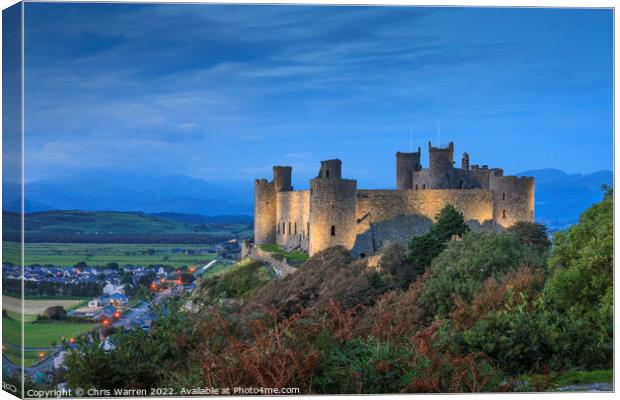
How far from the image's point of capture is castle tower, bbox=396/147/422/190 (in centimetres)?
3183

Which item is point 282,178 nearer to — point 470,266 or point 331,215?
point 331,215

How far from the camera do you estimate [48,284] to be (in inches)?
391

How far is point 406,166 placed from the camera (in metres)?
31.8

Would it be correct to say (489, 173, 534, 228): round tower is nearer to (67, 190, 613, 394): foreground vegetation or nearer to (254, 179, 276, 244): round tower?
(254, 179, 276, 244): round tower

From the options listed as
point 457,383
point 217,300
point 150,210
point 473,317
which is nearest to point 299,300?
point 150,210

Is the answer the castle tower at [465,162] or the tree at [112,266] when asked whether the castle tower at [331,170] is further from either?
the tree at [112,266]

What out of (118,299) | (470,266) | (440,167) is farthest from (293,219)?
(118,299)

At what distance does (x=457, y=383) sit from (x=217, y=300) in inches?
102

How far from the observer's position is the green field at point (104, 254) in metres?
9.65

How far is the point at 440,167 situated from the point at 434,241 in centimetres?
803

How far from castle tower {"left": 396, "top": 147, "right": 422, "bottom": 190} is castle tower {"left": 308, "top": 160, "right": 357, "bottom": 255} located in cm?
431

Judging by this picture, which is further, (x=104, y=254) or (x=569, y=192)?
(x=569, y=192)

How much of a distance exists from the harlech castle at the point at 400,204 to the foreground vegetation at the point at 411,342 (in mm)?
12144

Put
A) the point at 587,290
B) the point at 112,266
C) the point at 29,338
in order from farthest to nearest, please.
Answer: the point at 112,266 < the point at 587,290 < the point at 29,338
